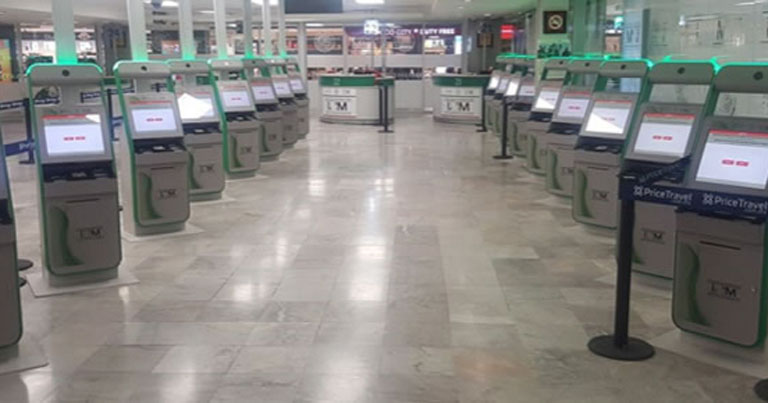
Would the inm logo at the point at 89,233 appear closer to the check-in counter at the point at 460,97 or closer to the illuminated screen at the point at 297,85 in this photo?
the illuminated screen at the point at 297,85

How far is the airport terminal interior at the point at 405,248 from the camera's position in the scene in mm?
4039

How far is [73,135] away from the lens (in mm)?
5598

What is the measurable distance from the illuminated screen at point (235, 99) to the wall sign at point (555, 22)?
6.13 metres

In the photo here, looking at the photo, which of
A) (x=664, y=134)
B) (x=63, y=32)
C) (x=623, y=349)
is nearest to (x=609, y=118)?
(x=664, y=134)

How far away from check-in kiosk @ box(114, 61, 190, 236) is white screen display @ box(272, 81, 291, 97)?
19.1 feet

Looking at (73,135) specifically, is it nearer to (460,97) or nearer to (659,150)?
(659,150)

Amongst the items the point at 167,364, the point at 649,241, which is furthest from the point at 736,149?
the point at 167,364

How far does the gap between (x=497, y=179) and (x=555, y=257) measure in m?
4.13

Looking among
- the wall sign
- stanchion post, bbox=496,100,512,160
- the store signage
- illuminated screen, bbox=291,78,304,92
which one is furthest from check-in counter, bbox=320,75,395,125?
stanchion post, bbox=496,100,512,160

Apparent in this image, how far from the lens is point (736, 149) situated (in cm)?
422

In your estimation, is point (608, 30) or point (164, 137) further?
point (608, 30)

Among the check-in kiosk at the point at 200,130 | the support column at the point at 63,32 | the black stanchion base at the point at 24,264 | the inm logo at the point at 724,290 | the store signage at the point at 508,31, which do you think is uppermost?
the store signage at the point at 508,31

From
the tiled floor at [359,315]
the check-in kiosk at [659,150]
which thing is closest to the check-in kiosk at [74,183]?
the tiled floor at [359,315]

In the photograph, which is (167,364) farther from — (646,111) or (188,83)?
(188,83)
